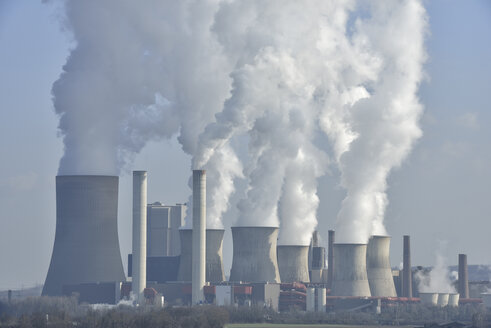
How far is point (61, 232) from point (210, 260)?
9.74m

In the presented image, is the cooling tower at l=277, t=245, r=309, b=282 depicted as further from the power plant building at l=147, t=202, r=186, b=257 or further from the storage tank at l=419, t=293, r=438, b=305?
the power plant building at l=147, t=202, r=186, b=257

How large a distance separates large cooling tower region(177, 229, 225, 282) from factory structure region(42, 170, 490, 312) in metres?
0.06

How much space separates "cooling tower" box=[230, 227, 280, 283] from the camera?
73812 millimetres

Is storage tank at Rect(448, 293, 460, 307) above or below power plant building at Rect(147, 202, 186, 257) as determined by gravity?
below

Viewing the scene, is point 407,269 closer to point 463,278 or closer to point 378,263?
point 463,278

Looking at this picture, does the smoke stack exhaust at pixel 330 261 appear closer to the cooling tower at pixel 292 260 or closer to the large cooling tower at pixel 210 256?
the cooling tower at pixel 292 260

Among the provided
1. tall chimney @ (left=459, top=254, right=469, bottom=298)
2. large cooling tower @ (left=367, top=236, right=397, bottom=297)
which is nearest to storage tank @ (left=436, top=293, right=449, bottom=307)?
tall chimney @ (left=459, top=254, right=469, bottom=298)

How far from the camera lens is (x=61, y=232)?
7394 centimetres

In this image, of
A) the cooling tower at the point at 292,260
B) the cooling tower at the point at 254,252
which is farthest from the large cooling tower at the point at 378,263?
the cooling tower at the point at 254,252

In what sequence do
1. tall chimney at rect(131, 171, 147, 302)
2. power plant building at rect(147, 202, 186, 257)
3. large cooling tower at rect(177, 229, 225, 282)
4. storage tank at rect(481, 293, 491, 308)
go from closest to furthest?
tall chimney at rect(131, 171, 147, 302)
large cooling tower at rect(177, 229, 225, 282)
storage tank at rect(481, 293, 491, 308)
power plant building at rect(147, 202, 186, 257)

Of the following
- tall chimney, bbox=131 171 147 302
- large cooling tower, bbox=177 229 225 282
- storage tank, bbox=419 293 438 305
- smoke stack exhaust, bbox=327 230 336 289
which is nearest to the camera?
tall chimney, bbox=131 171 147 302

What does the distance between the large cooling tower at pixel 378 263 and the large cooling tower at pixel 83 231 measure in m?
16.1

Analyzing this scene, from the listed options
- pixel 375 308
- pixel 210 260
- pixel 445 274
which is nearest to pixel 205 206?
pixel 210 260

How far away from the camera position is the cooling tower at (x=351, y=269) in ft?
246
